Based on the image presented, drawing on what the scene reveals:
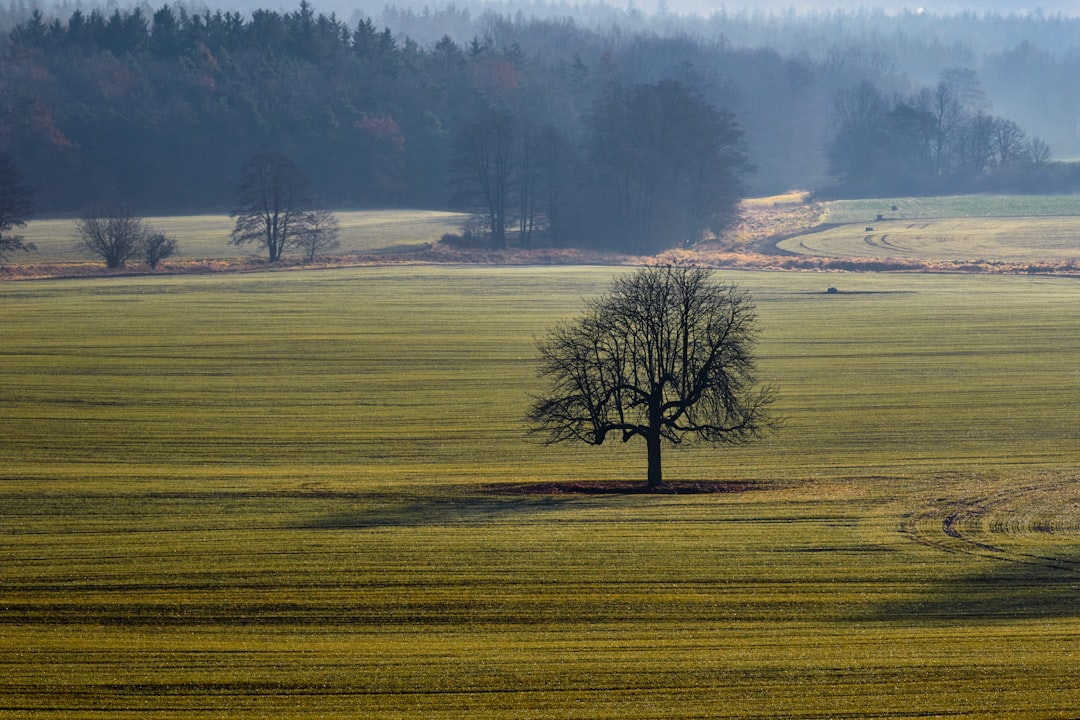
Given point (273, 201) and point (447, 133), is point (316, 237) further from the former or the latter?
point (447, 133)

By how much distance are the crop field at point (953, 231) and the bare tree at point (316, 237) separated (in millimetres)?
38485

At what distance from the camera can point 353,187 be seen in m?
138

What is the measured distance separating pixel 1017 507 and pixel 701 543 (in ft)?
26.3

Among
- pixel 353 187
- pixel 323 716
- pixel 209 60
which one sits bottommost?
pixel 323 716

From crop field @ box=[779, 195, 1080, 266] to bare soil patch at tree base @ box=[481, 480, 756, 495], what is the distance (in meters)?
69.4

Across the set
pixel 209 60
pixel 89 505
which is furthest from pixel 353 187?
pixel 89 505

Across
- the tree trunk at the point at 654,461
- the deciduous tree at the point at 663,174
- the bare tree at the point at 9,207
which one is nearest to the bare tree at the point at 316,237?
the bare tree at the point at 9,207

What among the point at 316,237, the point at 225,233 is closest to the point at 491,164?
the point at 316,237

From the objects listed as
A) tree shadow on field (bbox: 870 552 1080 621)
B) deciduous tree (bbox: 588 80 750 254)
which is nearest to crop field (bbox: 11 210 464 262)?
deciduous tree (bbox: 588 80 750 254)

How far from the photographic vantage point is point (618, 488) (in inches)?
1248

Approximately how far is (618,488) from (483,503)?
415 centimetres

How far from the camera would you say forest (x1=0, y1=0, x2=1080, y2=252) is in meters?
114

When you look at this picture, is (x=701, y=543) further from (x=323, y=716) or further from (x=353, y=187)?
(x=353, y=187)

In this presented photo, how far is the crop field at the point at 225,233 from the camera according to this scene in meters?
98.4
